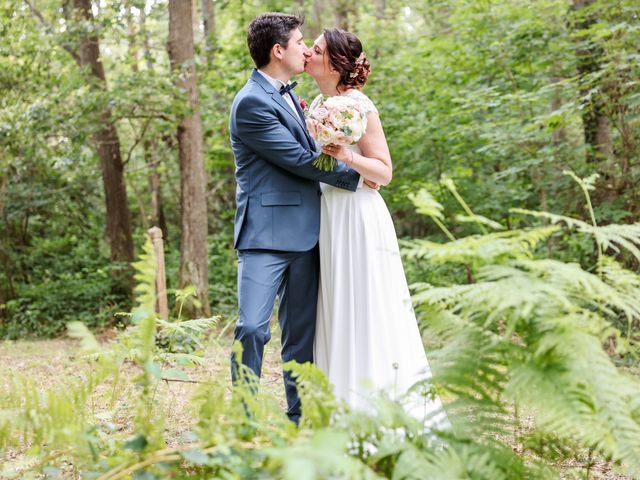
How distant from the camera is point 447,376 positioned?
1.73 meters

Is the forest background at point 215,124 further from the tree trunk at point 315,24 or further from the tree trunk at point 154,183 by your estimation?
→ the tree trunk at point 315,24

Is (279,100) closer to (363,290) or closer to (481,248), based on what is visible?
(363,290)

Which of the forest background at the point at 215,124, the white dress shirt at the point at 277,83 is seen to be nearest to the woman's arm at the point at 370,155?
the white dress shirt at the point at 277,83

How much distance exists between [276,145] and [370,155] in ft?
1.68

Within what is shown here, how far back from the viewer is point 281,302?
12.1 feet

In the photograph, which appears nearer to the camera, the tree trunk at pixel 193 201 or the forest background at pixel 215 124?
the forest background at pixel 215 124

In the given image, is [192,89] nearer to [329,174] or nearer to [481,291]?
[329,174]

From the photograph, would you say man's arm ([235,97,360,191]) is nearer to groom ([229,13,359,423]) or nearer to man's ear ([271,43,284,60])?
groom ([229,13,359,423])

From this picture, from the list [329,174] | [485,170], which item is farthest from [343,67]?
[485,170]

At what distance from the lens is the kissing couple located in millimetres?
3359

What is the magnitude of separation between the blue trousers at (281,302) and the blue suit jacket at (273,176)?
0.11 metres

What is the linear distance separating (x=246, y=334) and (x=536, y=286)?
1912 millimetres

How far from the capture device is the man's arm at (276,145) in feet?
11.0

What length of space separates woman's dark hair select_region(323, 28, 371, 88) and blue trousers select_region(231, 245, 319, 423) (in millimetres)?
976
